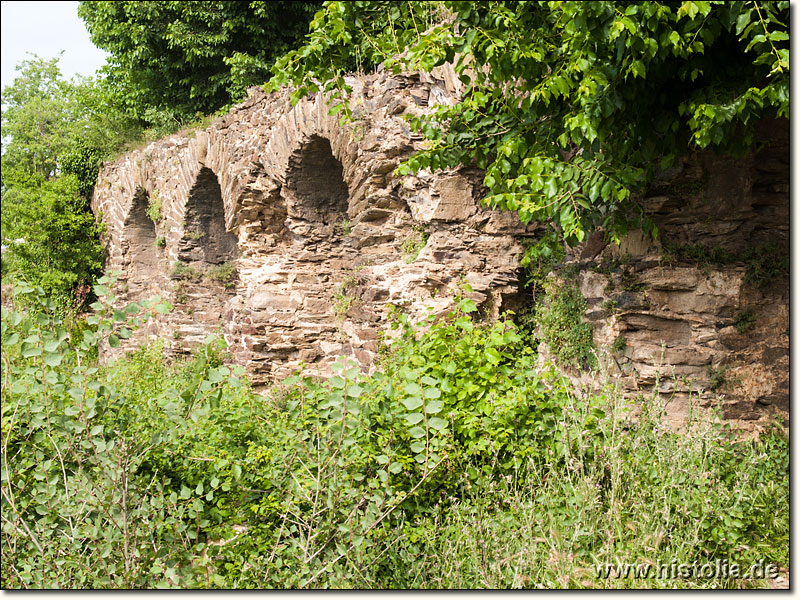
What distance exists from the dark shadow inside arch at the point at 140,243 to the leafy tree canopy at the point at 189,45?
2530mm

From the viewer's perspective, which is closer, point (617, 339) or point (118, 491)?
point (118, 491)

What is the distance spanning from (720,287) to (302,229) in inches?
201

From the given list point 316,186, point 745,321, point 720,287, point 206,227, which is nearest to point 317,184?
point 316,186

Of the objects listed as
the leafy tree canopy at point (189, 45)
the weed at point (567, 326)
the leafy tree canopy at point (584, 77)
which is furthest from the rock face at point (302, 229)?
the leafy tree canopy at point (189, 45)

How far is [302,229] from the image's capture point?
322 inches

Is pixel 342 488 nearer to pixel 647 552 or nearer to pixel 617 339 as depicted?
pixel 647 552

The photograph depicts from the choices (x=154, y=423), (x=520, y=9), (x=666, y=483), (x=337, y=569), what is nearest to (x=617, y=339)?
(x=666, y=483)

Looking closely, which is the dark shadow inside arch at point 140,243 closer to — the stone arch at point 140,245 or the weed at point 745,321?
the stone arch at point 140,245

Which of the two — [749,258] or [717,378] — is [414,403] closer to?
[717,378]

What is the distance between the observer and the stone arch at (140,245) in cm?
1238

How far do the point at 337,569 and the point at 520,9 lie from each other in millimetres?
2907

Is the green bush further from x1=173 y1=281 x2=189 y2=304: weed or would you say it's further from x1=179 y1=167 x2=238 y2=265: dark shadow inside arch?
x1=179 y1=167 x2=238 y2=265: dark shadow inside arch

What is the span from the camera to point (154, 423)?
12.8 ft

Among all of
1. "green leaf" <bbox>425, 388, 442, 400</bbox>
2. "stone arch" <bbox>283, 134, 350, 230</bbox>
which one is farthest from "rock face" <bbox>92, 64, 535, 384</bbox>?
"green leaf" <bbox>425, 388, 442, 400</bbox>
